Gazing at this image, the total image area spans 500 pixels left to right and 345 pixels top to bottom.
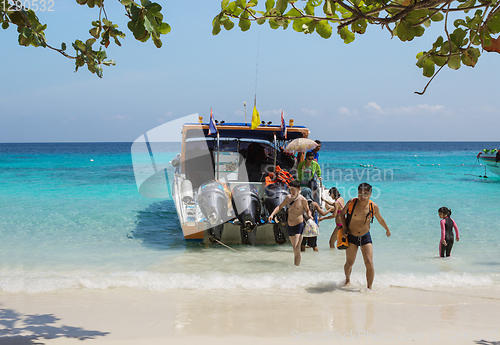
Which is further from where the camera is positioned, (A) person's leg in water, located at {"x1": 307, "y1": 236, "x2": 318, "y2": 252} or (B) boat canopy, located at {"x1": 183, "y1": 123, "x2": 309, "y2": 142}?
(B) boat canopy, located at {"x1": 183, "y1": 123, "x2": 309, "y2": 142}

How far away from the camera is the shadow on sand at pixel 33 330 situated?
12.8 ft

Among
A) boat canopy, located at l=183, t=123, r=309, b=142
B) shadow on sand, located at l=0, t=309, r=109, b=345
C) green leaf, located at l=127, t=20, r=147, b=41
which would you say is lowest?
shadow on sand, located at l=0, t=309, r=109, b=345

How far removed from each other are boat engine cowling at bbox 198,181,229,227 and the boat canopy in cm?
159

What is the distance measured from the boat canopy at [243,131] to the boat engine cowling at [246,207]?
159 cm

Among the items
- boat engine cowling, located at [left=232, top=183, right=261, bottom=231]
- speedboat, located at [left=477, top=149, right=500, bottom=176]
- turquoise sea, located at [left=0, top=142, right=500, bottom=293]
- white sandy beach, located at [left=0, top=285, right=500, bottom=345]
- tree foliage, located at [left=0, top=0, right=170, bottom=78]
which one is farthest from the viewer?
speedboat, located at [left=477, top=149, right=500, bottom=176]

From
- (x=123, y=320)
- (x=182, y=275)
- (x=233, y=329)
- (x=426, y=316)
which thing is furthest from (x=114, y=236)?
(x=426, y=316)

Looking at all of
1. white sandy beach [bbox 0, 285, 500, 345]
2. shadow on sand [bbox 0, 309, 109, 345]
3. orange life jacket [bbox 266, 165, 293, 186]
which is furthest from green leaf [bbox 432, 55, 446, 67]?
orange life jacket [bbox 266, 165, 293, 186]

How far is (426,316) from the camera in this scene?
181 inches

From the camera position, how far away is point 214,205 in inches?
278

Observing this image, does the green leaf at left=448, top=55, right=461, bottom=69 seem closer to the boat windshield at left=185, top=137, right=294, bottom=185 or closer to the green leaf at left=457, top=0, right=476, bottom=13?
the green leaf at left=457, top=0, right=476, bottom=13

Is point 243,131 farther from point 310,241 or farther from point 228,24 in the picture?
point 228,24

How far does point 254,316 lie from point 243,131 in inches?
185

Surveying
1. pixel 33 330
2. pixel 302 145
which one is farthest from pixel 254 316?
pixel 302 145

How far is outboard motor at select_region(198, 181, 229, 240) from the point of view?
707 cm
